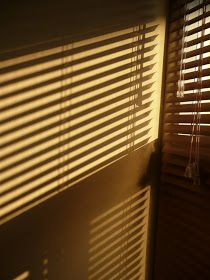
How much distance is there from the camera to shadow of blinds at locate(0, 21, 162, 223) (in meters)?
1.10

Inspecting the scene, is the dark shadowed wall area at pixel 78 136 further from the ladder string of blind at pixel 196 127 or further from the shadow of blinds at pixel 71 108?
the ladder string of blind at pixel 196 127

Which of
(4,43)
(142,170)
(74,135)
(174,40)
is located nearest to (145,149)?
Result: (142,170)

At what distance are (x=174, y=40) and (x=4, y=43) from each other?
0.80 m

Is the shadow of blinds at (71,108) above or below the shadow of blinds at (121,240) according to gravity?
above

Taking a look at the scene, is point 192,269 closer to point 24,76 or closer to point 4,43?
point 24,76

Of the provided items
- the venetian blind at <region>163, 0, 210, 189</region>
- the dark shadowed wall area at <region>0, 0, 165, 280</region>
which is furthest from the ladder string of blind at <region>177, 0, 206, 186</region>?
the dark shadowed wall area at <region>0, 0, 165, 280</region>

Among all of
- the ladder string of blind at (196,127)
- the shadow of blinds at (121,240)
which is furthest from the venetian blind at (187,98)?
the shadow of blinds at (121,240)

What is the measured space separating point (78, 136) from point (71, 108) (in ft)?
0.43

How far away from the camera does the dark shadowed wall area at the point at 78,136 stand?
1101 mm

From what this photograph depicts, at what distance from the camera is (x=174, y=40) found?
136cm

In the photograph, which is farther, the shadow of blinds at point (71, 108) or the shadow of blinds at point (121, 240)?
the shadow of blinds at point (121, 240)

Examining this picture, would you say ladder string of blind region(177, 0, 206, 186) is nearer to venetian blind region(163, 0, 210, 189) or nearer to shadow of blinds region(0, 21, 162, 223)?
venetian blind region(163, 0, 210, 189)

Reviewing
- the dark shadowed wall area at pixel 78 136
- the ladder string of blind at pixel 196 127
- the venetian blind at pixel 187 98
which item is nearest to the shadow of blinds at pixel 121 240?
the dark shadowed wall area at pixel 78 136

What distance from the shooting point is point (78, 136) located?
4.05 feet
